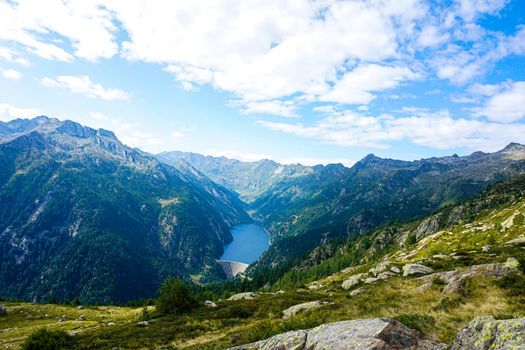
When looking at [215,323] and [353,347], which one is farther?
[215,323]

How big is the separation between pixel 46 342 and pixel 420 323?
39662mm

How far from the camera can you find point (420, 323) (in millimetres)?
15648

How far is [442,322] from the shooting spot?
644 inches

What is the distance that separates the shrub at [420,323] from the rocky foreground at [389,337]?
899 mm

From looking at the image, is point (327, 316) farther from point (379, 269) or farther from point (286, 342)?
point (379, 269)

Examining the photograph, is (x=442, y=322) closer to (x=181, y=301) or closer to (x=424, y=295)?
(x=424, y=295)

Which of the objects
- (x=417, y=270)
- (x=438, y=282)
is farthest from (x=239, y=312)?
(x=417, y=270)

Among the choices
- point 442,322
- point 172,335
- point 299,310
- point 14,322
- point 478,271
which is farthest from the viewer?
point 14,322

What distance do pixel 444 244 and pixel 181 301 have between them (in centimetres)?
8470

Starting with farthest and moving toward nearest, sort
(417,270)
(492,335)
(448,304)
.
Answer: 1. (417,270)
2. (448,304)
3. (492,335)

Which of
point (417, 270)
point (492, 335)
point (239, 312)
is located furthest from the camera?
point (417, 270)

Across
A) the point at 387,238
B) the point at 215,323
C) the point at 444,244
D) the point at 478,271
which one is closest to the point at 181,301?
the point at 215,323

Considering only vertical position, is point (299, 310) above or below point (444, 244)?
above

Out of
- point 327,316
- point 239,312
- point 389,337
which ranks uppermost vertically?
point 389,337
